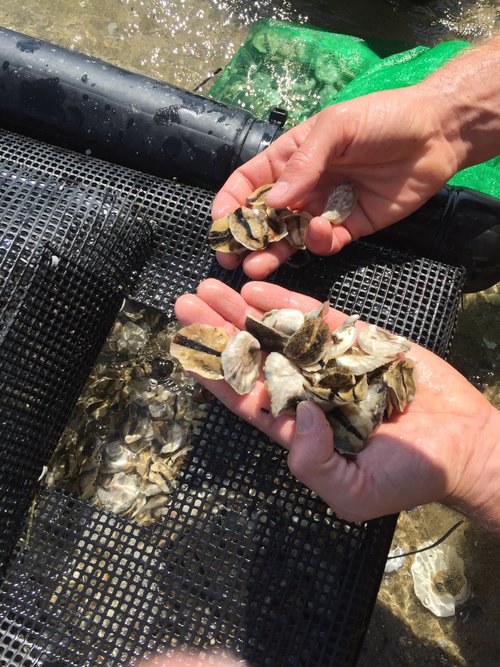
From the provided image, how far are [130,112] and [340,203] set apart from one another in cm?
119

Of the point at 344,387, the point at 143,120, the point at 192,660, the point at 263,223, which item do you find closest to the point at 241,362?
the point at 344,387

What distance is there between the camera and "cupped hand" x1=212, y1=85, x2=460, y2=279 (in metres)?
2.09

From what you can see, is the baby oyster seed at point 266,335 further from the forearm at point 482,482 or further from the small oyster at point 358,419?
the forearm at point 482,482

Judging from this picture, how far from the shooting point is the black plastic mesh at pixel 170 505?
186cm

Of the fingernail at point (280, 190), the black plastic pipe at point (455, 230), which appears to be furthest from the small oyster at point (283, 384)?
the black plastic pipe at point (455, 230)

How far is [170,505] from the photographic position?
6.77 ft

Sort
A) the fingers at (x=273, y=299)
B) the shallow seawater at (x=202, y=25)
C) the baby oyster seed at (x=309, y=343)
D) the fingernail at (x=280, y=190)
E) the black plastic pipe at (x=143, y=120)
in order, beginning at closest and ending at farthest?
the baby oyster seed at (x=309, y=343)
the fingernail at (x=280, y=190)
the fingers at (x=273, y=299)
the black plastic pipe at (x=143, y=120)
the shallow seawater at (x=202, y=25)

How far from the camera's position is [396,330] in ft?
7.48

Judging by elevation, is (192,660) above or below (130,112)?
below

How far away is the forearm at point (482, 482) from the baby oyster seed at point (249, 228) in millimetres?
1138

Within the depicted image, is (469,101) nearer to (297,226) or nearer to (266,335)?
(297,226)

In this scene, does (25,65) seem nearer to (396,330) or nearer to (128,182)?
(128,182)

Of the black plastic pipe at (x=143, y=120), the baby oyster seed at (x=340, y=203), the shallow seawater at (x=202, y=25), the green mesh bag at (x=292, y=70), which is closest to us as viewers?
the baby oyster seed at (x=340, y=203)

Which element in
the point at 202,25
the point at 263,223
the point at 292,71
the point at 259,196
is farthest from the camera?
the point at 202,25
